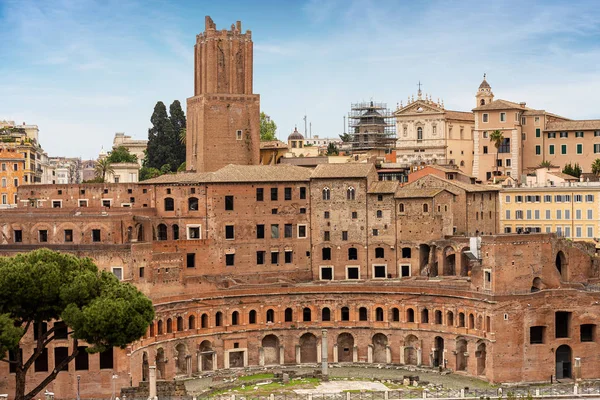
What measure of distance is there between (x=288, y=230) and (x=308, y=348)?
8.41 metres

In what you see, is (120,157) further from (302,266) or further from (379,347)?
(379,347)

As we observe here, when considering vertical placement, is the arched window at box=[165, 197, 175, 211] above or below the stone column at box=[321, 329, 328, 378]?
above

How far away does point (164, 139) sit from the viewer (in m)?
98.0

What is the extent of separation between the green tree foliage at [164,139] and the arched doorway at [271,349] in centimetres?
3355

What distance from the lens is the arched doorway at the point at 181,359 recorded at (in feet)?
209

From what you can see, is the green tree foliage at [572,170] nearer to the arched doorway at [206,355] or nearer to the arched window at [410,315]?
the arched window at [410,315]

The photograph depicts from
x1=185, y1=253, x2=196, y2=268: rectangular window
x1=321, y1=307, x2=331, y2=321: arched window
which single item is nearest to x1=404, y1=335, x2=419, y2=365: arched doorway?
x1=321, y1=307, x2=331, y2=321: arched window

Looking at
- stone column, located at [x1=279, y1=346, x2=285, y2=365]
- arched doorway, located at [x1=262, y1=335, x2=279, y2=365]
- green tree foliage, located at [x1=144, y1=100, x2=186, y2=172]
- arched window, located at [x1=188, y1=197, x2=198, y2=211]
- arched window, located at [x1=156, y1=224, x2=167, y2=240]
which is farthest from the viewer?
green tree foliage, located at [x1=144, y1=100, x2=186, y2=172]

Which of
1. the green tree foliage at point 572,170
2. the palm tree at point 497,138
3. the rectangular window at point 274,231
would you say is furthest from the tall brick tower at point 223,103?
the green tree foliage at point 572,170

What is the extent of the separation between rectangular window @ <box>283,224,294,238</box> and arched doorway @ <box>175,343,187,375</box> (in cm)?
1140

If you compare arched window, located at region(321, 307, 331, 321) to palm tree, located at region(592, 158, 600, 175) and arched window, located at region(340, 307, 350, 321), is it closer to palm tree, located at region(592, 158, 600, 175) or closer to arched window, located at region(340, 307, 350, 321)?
arched window, located at region(340, 307, 350, 321)

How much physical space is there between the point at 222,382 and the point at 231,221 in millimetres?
12421

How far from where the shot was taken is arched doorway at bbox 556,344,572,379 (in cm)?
6188

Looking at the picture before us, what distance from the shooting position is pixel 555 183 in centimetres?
7750
